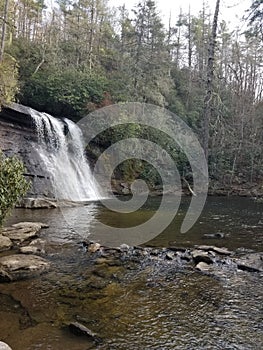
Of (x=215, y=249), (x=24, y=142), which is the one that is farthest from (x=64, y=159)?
(x=215, y=249)

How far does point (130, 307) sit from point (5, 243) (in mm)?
3787

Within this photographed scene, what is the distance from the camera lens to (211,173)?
2370 centimetres

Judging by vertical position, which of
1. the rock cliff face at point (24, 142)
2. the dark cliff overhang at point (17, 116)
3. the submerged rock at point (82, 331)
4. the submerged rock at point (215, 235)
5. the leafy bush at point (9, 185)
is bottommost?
the submerged rock at point (82, 331)

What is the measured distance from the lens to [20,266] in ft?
18.7

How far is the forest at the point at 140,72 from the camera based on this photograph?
68.2 feet

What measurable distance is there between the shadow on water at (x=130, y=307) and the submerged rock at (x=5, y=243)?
2.85 feet

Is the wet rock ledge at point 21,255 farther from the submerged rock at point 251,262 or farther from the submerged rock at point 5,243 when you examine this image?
the submerged rock at point 251,262

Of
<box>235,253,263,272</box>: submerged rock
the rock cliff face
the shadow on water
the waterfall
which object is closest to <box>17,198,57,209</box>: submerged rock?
the rock cliff face

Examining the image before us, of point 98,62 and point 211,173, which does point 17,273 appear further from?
point 98,62

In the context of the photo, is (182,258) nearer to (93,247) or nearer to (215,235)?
(93,247)

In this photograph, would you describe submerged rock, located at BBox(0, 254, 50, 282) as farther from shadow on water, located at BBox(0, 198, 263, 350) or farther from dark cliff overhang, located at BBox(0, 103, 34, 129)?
dark cliff overhang, located at BBox(0, 103, 34, 129)

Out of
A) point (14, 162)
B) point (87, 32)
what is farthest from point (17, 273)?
point (87, 32)

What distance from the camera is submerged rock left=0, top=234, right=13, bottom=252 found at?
6.96 meters

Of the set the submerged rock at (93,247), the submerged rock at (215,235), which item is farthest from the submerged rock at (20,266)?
the submerged rock at (215,235)
